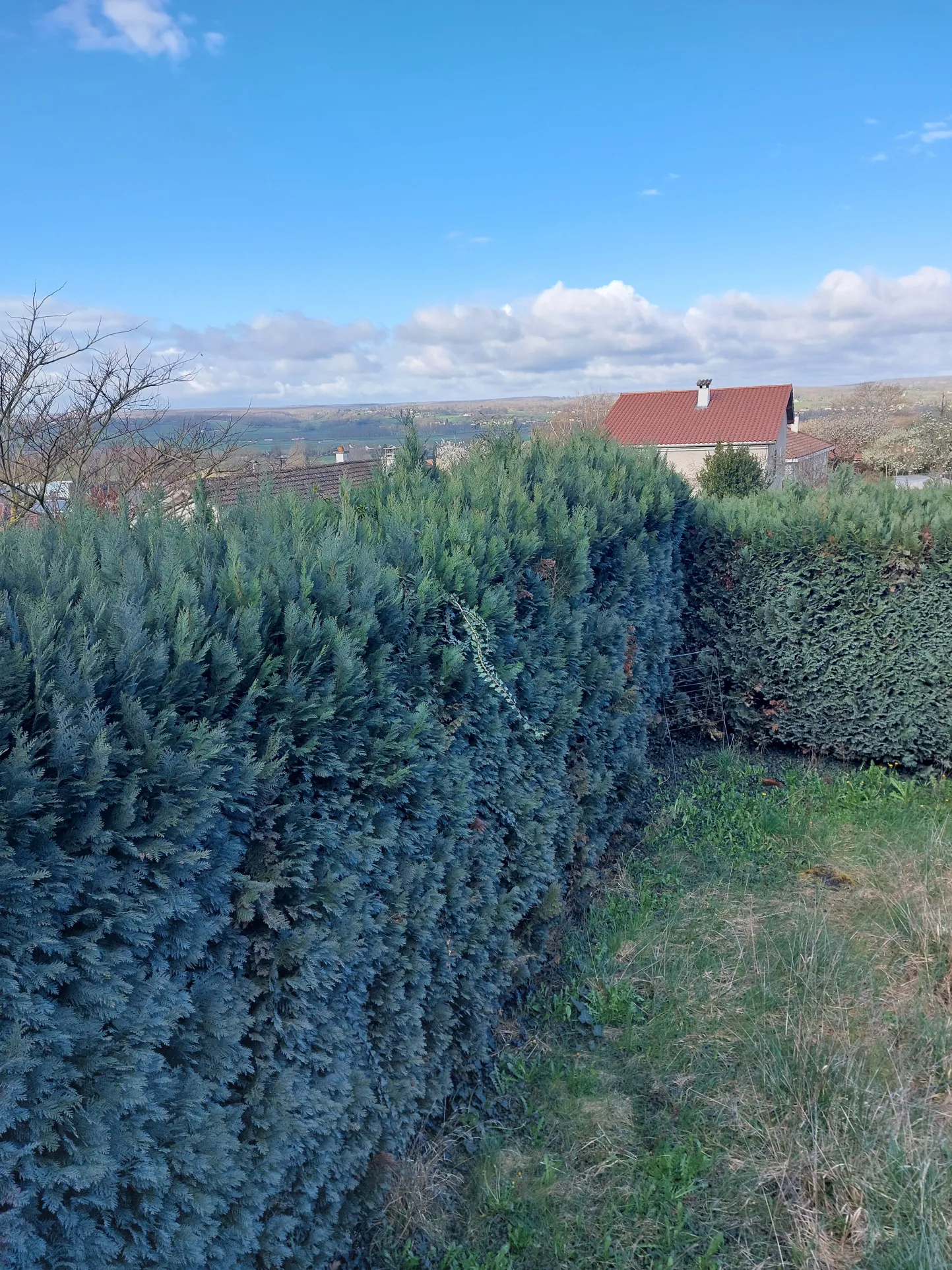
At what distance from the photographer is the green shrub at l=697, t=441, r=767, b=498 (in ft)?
71.2

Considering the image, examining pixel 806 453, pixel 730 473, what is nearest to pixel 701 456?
pixel 806 453

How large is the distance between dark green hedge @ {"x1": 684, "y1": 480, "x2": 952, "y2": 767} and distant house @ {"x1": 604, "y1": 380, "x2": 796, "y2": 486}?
25882mm

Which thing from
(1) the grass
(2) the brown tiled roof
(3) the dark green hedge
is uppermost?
(2) the brown tiled roof

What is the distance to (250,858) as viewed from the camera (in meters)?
2.18

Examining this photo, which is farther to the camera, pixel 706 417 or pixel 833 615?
pixel 706 417

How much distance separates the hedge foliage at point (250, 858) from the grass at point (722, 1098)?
1.05 feet

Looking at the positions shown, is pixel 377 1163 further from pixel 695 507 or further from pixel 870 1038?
pixel 695 507

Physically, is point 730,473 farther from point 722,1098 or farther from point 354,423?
point 722,1098

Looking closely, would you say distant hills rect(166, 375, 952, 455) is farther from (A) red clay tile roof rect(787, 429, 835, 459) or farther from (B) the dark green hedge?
(A) red clay tile roof rect(787, 429, 835, 459)

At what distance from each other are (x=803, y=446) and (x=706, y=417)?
670 centimetres

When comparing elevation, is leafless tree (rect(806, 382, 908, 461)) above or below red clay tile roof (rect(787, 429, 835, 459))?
above

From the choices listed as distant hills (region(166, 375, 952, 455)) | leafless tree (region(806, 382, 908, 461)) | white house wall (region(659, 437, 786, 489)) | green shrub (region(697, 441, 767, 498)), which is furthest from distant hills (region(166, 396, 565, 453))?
leafless tree (region(806, 382, 908, 461))

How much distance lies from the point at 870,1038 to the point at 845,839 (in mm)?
2174

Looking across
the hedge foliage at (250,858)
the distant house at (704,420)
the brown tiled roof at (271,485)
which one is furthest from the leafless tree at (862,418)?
the hedge foliage at (250,858)
